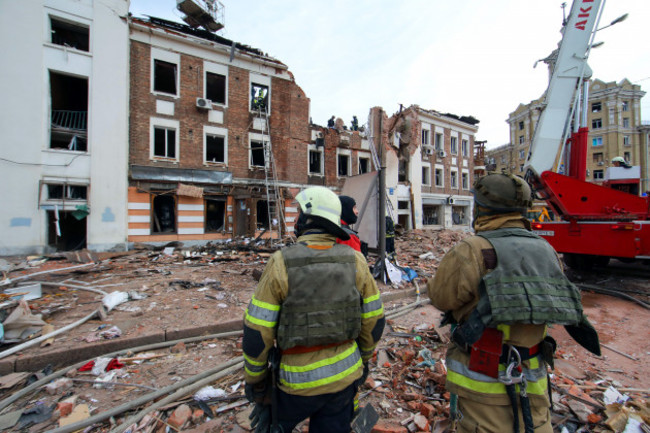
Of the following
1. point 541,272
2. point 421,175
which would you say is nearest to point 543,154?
point 541,272

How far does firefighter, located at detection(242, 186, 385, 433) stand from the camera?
159 cm

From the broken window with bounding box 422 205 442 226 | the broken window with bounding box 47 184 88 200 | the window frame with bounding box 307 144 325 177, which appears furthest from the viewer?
the broken window with bounding box 422 205 442 226

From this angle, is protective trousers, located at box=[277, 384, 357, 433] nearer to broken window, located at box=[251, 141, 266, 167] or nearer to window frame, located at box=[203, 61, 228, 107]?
broken window, located at box=[251, 141, 266, 167]

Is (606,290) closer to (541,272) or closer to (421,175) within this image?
(541,272)

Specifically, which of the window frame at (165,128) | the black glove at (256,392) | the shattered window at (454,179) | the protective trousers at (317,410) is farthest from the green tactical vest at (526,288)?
the shattered window at (454,179)

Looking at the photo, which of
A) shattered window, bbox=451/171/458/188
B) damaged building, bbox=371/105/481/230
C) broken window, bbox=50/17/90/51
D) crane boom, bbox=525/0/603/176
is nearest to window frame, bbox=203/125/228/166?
broken window, bbox=50/17/90/51

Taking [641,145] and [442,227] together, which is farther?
[641,145]

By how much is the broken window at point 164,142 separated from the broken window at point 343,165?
1048 centimetres

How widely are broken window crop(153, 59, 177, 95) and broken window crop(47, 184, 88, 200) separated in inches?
236

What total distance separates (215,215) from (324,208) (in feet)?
46.2

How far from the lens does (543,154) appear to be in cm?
701

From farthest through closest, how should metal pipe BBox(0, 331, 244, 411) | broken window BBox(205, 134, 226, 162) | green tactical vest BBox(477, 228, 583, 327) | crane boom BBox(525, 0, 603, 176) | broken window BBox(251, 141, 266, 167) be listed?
broken window BBox(251, 141, 266, 167), broken window BBox(205, 134, 226, 162), crane boom BBox(525, 0, 603, 176), metal pipe BBox(0, 331, 244, 411), green tactical vest BBox(477, 228, 583, 327)

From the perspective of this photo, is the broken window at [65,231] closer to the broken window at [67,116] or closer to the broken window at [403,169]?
the broken window at [67,116]

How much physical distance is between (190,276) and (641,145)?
55928 mm
